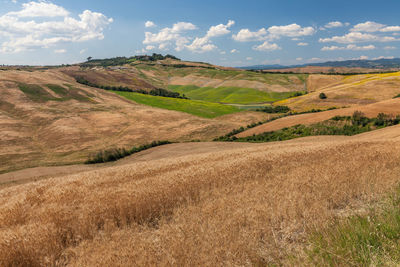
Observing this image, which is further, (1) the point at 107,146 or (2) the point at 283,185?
(1) the point at 107,146

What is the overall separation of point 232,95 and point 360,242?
122 m

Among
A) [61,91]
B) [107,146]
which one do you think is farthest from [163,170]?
[61,91]

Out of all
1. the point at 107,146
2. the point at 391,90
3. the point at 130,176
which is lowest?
the point at 107,146

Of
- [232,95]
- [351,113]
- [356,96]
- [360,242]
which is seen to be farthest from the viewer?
[232,95]

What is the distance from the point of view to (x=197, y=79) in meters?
163

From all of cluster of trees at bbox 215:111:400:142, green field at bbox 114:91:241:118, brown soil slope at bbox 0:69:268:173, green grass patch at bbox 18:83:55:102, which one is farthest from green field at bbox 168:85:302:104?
green grass patch at bbox 18:83:55:102

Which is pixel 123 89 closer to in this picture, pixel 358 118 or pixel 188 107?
pixel 188 107

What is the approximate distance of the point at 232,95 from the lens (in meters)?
123

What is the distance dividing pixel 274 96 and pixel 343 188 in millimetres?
115425

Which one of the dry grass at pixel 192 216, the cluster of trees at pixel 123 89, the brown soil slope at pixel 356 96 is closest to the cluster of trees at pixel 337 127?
the dry grass at pixel 192 216

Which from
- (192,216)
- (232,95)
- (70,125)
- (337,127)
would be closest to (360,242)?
(192,216)

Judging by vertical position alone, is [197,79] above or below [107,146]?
above

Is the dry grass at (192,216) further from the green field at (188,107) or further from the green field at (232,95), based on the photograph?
the green field at (232,95)

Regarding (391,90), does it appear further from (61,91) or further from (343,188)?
(61,91)
